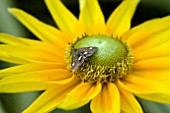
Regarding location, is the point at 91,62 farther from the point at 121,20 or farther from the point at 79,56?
the point at 121,20

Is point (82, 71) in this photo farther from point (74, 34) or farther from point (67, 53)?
point (74, 34)

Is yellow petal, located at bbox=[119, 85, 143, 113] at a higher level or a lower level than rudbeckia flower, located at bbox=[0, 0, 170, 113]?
lower

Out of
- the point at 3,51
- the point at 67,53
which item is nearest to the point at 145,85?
the point at 67,53

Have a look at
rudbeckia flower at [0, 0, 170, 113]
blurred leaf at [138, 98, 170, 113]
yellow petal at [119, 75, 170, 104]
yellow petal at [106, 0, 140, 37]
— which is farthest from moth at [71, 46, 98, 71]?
blurred leaf at [138, 98, 170, 113]

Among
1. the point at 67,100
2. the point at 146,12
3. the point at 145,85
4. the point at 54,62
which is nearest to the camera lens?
the point at 67,100

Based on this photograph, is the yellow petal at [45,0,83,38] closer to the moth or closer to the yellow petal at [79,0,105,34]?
the yellow petal at [79,0,105,34]

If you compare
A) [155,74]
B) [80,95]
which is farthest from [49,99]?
[155,74]
